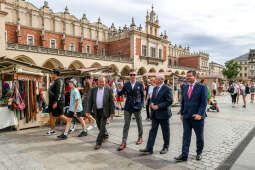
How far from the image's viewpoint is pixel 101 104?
4383mm

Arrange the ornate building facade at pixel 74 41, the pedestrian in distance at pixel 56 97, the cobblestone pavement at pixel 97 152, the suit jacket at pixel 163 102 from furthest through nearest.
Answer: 1. the ornate building facade at pixel 74 41
2. the pedestrian in distance at pixel 56 97
3. the suit jacket at pixel 163 102
4. the cobblestone pavement at pixel 97 152

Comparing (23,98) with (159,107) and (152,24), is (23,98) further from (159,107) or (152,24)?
(152,24)

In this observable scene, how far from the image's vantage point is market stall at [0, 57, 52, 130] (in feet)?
19.5

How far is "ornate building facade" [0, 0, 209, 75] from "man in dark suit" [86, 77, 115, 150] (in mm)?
17653

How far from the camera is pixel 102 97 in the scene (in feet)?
14.4

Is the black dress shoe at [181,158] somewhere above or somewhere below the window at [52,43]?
below

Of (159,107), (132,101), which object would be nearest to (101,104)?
(132,101)

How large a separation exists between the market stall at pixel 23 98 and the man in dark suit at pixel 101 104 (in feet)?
10.1

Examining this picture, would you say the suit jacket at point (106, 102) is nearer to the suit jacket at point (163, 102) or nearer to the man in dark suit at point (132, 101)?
the man in dark suit at point (132, 101)

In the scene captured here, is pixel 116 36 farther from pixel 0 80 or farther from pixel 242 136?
pixel 242 136

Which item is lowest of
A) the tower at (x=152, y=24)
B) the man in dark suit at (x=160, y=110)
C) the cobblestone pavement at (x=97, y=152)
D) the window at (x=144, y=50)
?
the cobblestone pavement at (x=97, y=152)

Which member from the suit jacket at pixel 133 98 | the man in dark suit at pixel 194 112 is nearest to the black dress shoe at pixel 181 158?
the man in dark suit at pixel 194 112

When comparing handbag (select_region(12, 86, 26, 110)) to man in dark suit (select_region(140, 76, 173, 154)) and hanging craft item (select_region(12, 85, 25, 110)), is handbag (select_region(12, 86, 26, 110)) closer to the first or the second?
hanging craft item (select_region(12, 85, 25, 110))

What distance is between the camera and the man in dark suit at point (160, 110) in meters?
3.81
